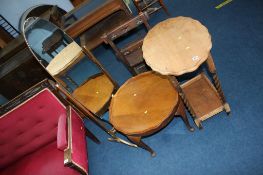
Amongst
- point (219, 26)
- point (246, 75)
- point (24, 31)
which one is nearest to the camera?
point (246, 75)

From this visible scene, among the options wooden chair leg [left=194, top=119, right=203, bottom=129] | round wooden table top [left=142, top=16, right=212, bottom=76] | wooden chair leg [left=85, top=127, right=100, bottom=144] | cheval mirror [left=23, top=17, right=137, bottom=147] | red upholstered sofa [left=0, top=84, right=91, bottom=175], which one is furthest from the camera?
cheval mirror [left=23, top=17, right=137, bottom=147]

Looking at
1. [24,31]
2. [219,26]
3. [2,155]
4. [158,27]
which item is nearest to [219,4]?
[219,26]

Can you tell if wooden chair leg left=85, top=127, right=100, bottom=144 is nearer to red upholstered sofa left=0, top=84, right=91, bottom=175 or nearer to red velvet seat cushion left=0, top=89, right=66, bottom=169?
red upholstered sofa left=0, top=84, right=91, bottom=175

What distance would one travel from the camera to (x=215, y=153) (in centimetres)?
252

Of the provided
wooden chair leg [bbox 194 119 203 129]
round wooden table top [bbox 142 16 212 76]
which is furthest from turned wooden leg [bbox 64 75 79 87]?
wooden chair leg [bbox 194 119 203 129]

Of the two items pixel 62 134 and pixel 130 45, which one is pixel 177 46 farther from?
pixel 62 134

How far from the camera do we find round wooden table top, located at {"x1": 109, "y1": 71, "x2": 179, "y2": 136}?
2338mm

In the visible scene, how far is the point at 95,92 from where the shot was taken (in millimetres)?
3289

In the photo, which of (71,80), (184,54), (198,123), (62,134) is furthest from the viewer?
(71,80)

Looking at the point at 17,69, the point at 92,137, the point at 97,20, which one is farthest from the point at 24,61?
the point at 92,137

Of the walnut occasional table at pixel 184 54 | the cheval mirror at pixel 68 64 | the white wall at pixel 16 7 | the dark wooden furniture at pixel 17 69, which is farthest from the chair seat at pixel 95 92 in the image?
the white wall at pixel 16 7

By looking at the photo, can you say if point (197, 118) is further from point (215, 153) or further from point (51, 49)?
point (51, 49)

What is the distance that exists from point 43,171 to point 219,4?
3.05 meters

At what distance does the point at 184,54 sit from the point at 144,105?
63 centimetres
